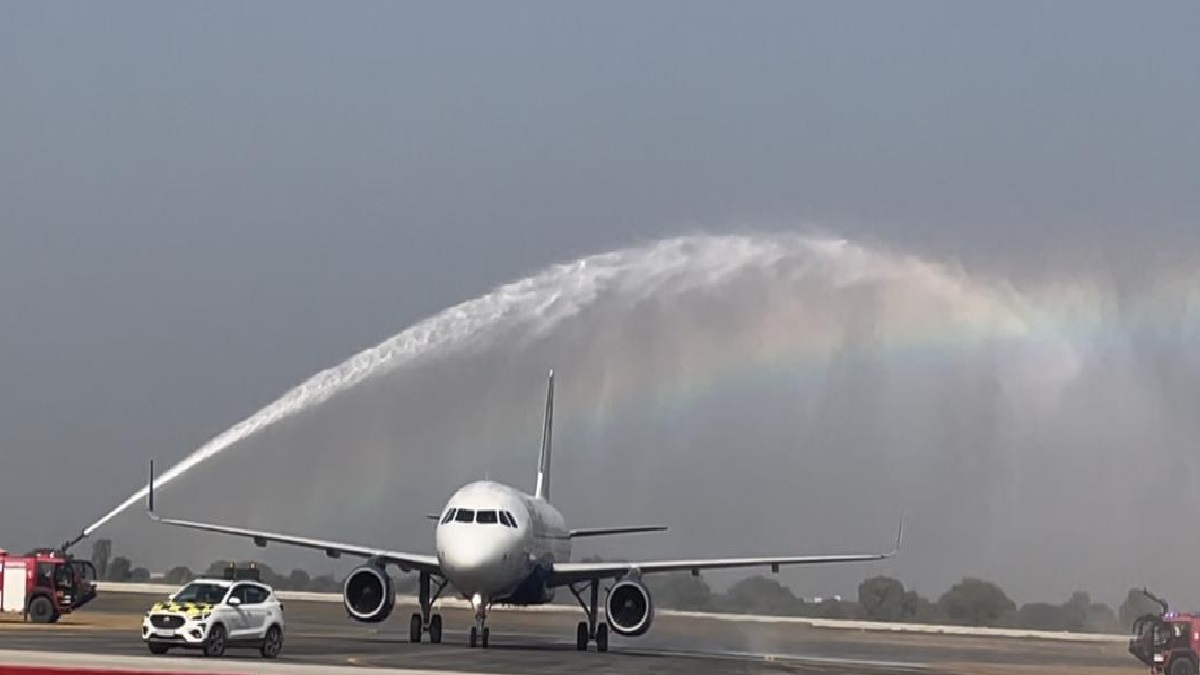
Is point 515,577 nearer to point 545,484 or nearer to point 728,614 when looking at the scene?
point 545,484

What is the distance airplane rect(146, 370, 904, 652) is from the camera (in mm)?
64688

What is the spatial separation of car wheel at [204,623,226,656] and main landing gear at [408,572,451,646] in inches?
586

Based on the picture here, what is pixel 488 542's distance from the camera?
6431 centimetres

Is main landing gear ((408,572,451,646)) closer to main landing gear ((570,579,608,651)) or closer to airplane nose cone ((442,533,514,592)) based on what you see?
airplane nose cone ((442,533,514,592))

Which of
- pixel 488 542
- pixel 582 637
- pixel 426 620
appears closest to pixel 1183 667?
pixel 582 637

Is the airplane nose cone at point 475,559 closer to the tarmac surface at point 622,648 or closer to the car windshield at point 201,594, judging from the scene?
the tarmac surface at point 622,648

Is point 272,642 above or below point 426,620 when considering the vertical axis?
below

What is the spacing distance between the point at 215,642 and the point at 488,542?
43.2ft

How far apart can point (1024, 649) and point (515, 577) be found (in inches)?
1501

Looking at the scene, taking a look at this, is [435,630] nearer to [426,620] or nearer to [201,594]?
[426,620]

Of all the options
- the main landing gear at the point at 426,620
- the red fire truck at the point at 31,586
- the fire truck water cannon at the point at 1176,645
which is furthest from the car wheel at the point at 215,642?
the fire truck water cannon at the point at 1176,645

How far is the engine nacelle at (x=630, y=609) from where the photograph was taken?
228 ft

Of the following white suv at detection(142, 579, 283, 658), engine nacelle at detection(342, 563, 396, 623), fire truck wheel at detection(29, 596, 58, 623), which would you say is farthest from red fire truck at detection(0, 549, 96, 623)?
white suv at detection(142, 579, 283, 658)

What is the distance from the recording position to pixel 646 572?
7425 centimetres
